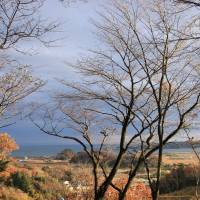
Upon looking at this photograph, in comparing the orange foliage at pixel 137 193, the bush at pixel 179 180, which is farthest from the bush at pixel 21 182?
the orange foliage at pixel 137 193

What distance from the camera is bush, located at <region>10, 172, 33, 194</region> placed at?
54.3 meters

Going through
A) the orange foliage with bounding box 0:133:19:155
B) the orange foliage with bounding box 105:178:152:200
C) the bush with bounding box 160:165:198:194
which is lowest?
the orange foliage with bounding box 105:178:152:200

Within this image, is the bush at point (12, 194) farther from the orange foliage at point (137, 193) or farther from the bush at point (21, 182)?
the orange foliage at point (137, 193)

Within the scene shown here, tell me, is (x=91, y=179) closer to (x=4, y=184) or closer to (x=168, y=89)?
(x=4, y=184)

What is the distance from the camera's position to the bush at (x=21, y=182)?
54.3m

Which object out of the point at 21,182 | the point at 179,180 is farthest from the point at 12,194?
the point at 179,180

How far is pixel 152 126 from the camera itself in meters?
14.7

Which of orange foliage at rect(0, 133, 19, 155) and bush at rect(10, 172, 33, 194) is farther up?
orange foliage at rect(0, 133, 19, 155)

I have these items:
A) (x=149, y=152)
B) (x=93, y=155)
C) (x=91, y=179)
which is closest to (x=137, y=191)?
(x=91, y=179)

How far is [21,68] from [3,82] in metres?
1.07

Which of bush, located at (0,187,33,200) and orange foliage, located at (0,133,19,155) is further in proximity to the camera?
orange foliage, located at (0,133,19,155)

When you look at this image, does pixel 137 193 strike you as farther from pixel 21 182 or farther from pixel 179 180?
pixel 21 182

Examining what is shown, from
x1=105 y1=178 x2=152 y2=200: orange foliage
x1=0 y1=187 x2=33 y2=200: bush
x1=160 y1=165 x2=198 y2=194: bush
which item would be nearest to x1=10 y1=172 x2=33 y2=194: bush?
x1=0 y1=187 x2=33 y2=200: bush

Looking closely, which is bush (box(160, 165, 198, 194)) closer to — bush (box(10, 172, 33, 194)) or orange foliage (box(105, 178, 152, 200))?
orange foliage (box(105, 178, 152, 200))
